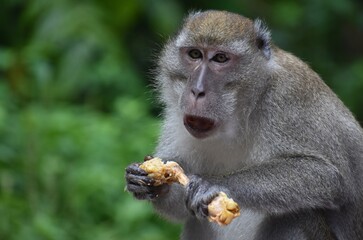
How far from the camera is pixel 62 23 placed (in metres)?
10.4

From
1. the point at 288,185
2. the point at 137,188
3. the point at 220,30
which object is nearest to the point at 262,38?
the point at 220,30

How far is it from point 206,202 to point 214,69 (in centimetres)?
88

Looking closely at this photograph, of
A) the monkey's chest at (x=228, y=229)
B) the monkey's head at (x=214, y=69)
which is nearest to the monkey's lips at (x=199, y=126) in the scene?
the monkey's head at (x=214, y=69)

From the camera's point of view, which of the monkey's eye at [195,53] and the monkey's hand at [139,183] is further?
the monkey's eye at [195,53]

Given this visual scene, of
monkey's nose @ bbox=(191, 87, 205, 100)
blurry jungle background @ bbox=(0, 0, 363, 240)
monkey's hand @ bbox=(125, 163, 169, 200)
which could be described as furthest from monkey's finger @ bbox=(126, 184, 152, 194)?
blurry jungle background @ bbox=(0, 0, 363, 240)

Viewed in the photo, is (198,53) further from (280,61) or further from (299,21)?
(299,21)

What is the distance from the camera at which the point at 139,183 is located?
20.4 feet

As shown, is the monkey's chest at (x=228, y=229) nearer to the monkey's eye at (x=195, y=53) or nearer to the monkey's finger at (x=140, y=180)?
the monkey's finger at (x=140, y=180)

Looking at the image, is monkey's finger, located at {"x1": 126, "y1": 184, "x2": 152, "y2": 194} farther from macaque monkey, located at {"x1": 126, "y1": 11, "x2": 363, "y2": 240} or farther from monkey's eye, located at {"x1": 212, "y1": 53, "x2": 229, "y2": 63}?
monkey's eye, located at {"x1": 212, "y1": 53, "x2": 229, "y2": 63}

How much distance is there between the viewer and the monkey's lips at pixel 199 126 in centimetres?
610

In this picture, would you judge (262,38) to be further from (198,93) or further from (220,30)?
(198,93)

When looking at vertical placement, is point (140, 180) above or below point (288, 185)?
above

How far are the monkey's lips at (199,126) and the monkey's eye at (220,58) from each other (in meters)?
0.42

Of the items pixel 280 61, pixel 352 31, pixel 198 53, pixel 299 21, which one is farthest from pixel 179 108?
pixel 352 31
